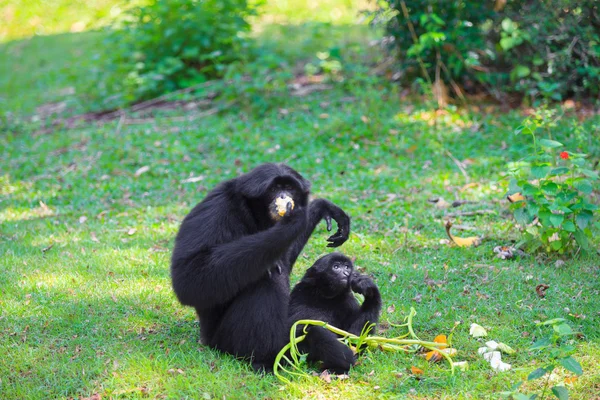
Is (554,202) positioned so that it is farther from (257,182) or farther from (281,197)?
(257,182)

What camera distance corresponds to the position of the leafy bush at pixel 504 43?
10.5 m

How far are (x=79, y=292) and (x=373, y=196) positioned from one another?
410cm

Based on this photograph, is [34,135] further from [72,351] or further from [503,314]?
[503,314]

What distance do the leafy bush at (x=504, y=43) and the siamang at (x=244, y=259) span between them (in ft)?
20.6

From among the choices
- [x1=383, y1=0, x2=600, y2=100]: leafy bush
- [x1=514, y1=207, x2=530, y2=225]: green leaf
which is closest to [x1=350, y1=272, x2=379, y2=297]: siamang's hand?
[x1=514, y1=207, x2=530, y2=225]: green leaf

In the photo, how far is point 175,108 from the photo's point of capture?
13078mm

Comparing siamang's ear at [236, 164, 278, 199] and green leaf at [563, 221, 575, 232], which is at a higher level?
siamang's ear at [236, 164, 278, 199]

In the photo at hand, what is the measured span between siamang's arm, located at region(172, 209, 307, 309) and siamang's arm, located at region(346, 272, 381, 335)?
2.82ft

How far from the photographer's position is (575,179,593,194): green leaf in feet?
20.1

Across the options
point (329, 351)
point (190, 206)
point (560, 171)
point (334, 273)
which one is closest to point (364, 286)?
point (334, 273)

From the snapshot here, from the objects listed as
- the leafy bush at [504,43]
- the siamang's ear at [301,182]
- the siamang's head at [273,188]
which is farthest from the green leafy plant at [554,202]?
the leafy bush at [504,43]

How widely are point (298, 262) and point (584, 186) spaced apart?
115 inches

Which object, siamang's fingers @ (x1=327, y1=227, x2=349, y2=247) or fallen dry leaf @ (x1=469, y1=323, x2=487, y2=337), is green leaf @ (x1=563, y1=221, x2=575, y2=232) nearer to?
fallen dry leaf @ (x1=469, y1=323, x2=487, y2=337)

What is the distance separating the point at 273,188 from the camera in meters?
5.05
